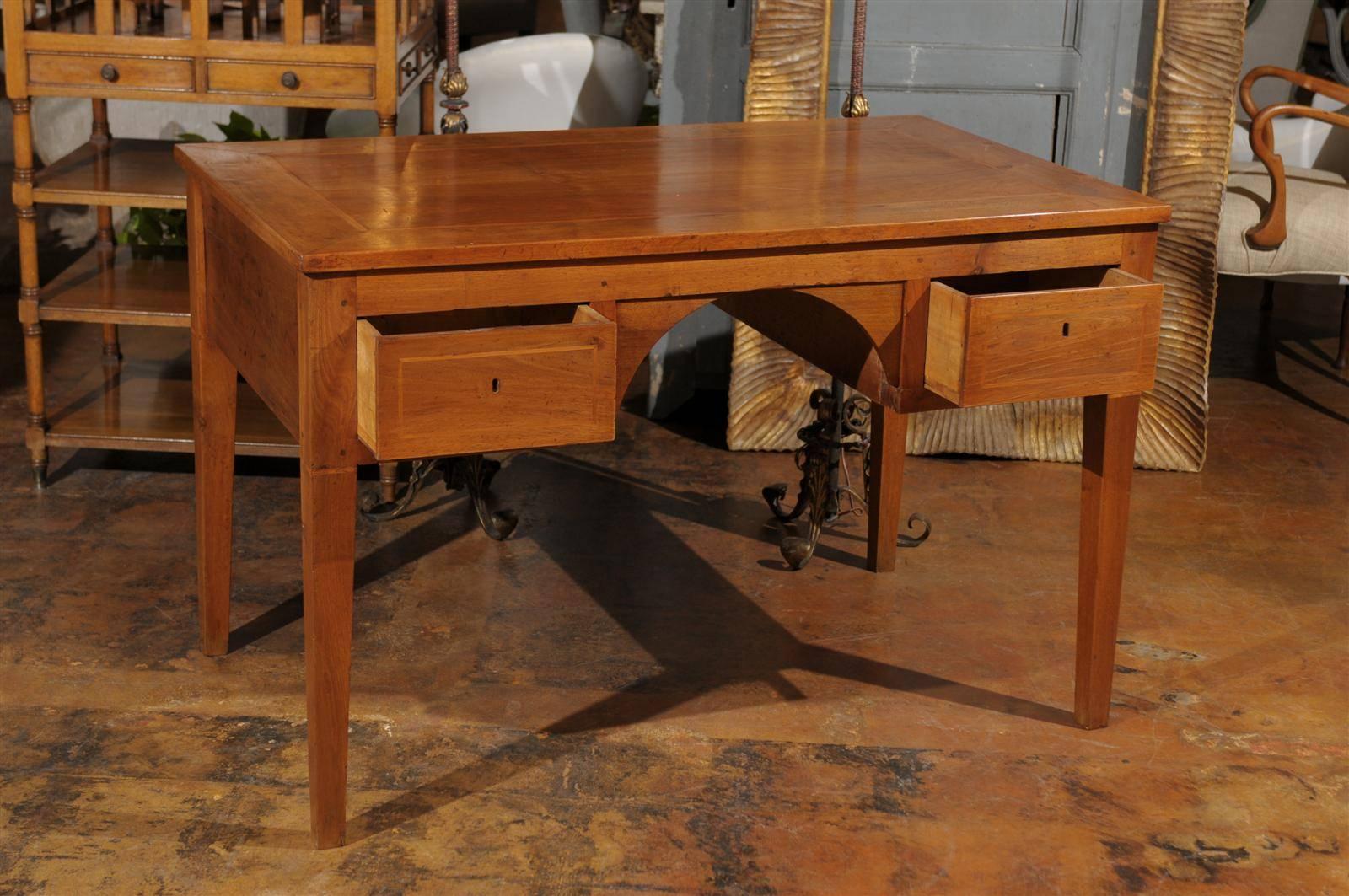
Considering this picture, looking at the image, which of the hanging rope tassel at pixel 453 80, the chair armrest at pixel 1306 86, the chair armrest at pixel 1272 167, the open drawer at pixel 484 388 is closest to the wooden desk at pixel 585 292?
the open drawer at pixel 484 388

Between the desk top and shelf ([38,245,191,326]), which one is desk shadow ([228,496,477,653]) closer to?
shelf ([38,245,191,326])

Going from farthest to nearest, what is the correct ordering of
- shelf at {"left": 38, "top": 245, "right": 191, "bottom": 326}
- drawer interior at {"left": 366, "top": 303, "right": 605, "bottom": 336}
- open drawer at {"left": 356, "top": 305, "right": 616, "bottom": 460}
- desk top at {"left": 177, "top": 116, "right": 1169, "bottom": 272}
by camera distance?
shelf at {"left": 38, "top": 245, "right": 191, "bottom": 326}, drawer interior at {"left": 366, "top": 303, "right": 605, "bottom": 336}, desk top at {"left": 177, "top": 116, "right": 1169, "bottom": 272}, open drawer at {"left": 356, "top": 305, "right": 616, "bottom": 460}

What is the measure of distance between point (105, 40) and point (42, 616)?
4.04 feet

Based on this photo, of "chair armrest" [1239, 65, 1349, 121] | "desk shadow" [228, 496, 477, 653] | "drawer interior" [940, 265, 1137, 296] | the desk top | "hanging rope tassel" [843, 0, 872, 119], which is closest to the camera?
the desk top

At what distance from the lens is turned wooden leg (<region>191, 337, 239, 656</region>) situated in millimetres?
2832

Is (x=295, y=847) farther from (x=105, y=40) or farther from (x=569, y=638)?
(x=105, y=40)

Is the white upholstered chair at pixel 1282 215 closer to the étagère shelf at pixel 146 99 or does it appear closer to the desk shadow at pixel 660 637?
the desk shadow at pixel 660 637

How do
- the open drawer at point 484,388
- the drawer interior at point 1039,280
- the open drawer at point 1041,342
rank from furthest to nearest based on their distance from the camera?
the drawer interior at point 1039,280, the open drawer at point 1041,342, the open drawer at point 484,388

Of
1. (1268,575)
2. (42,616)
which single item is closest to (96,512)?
(42,616)

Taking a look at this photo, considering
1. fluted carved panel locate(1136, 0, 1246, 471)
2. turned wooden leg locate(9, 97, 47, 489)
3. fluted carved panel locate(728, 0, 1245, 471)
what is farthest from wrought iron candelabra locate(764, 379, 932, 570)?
turned wooden leg locate(9, 97, 47, 489)

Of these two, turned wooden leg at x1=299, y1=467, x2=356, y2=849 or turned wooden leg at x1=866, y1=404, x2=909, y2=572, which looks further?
turned wooden leg at x1=866, y1=404, x2=909, y2=572

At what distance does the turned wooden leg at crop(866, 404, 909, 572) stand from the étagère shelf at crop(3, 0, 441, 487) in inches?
49.3

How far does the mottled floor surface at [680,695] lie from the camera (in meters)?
2.47

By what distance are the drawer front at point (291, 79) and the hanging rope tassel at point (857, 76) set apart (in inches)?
40.6
